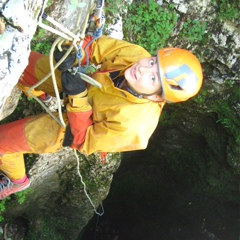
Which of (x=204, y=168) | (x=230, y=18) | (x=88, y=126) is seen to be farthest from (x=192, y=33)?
(x=88, y=126)

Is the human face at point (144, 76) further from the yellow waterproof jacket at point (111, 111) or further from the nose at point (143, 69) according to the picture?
the yellow waterproof jacket at point (111, 111)

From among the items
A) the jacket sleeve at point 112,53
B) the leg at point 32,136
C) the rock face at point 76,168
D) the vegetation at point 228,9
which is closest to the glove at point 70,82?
the jacket sleeve at point 112,53

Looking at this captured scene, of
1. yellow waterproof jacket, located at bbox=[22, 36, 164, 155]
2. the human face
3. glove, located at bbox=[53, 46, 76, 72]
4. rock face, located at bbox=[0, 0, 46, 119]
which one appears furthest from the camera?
yellow waterproof jacket, located at bbox=[22, 36, 164, 155]

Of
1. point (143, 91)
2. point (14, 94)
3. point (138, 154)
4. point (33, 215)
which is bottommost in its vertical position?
point (33, 215)

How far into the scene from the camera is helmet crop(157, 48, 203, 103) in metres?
3.06

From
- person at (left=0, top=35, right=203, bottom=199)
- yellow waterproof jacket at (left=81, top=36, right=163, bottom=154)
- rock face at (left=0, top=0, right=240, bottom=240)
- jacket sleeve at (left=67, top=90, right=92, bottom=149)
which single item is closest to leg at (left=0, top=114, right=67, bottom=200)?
person at (left=0, top=35, right=203, bottom=199)

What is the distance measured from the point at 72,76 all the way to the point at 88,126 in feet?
1.76

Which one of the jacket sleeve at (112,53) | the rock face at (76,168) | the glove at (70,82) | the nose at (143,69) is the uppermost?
the nose at (143,69)

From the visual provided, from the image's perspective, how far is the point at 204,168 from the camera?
7.05m

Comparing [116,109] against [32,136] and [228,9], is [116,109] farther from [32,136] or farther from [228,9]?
[228,9]

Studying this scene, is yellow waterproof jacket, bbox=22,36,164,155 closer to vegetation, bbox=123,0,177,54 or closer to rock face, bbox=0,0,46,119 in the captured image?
rock face, bbox=0,0,46,119

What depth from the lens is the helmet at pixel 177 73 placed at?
10.0 ft

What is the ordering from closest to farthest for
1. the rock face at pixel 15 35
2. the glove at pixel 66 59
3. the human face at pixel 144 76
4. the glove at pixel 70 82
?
the rock face at pixel 15 35, the glove at pixel 66 59, the glove at pixel 70 82, the human face at pixel 144 76

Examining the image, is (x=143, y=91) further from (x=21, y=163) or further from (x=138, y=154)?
(x=138, y=154)
